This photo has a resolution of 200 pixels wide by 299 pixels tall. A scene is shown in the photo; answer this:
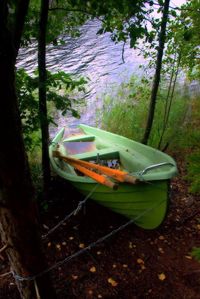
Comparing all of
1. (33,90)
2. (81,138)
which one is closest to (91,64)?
(81,138)

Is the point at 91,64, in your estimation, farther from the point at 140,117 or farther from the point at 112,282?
the point at 112,282

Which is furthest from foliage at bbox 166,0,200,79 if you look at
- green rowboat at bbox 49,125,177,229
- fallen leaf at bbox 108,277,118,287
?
fallen leaf at bbox 108,277,118,287

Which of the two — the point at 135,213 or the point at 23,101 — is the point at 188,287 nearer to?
the point at 135,213

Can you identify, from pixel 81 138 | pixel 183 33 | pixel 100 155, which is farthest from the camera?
pixel 81 138

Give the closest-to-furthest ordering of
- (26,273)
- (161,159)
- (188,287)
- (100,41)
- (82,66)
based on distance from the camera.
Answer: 1. (26,273)
2. (188,287)
3. (161,159)
4. (82,66)
5. (100,41)

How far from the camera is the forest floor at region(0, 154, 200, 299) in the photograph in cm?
263

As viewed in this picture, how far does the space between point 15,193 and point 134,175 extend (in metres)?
1.59

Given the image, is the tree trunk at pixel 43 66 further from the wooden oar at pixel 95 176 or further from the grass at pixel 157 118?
the grass at pixel 157 118

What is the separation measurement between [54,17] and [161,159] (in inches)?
81.5

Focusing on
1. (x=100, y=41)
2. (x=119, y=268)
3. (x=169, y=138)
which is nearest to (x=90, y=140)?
(x=169, y=138)

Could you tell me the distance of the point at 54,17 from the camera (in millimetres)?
3328

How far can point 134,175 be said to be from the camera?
2.96 meters

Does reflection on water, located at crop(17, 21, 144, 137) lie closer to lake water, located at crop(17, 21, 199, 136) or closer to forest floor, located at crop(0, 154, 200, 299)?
lake water, located at crop(17, 21, 199, 136)

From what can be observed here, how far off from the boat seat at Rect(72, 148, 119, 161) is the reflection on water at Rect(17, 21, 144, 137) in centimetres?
227
